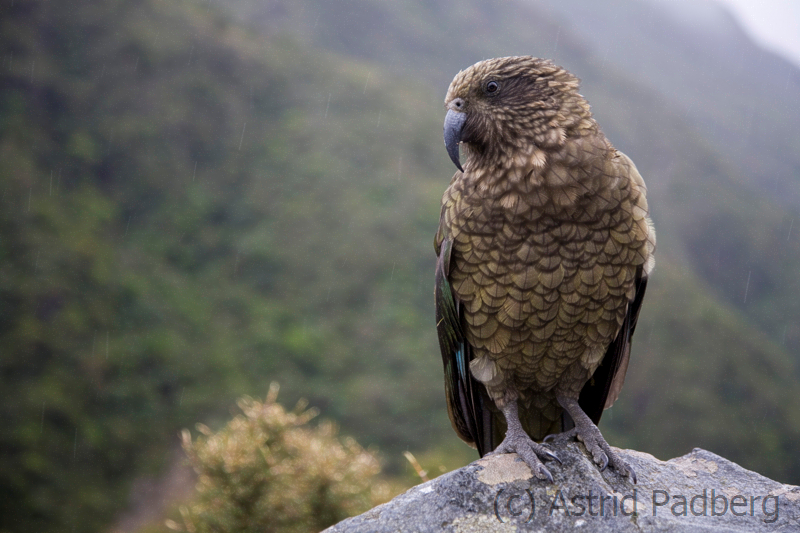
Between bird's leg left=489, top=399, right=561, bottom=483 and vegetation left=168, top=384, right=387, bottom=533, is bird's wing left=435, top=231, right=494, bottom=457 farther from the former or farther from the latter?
vegetation left=168, top=384, right=387, bottom=533

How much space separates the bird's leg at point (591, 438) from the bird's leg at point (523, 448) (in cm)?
21

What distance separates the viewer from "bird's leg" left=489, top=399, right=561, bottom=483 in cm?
284

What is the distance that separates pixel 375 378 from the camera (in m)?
14.8

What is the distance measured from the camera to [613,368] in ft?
11.1

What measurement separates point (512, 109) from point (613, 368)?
181cm

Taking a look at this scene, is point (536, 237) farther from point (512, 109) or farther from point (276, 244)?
point (276, 244)

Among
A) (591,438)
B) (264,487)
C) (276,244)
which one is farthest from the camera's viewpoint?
(276,244)

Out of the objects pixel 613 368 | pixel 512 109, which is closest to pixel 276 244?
pixel 613 368

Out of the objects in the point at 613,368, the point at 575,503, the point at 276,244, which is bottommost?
the point at 276,244

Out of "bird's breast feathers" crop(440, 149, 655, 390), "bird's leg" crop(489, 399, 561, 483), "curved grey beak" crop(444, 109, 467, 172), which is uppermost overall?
"curved grey beak" crop(444, 109, 467, 172)

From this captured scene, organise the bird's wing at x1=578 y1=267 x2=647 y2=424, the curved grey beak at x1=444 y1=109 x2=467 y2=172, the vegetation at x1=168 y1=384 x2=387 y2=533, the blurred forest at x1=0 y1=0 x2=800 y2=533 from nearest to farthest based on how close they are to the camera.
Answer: the curved grey beak at x1=444 y1=109 x2=467 y2=172 < the bird's wing at x1=578 y1=267 x2=647 y2=424 < the vegetation at x1=168 y1=384 x2=387 y2=533 < the blurred forest at x1=0 y1=0 x2=800 y2=533

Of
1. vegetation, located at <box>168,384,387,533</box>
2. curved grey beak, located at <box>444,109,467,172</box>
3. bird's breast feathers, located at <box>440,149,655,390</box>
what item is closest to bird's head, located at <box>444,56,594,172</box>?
curved grey beak, located at <box>444,109,467,172</box>

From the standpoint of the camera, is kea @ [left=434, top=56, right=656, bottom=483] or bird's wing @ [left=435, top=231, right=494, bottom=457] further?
bird's wing @ [left=435, top=231, right=494, bottom=457]

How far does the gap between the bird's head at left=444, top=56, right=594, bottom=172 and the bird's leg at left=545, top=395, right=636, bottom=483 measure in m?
1.61
